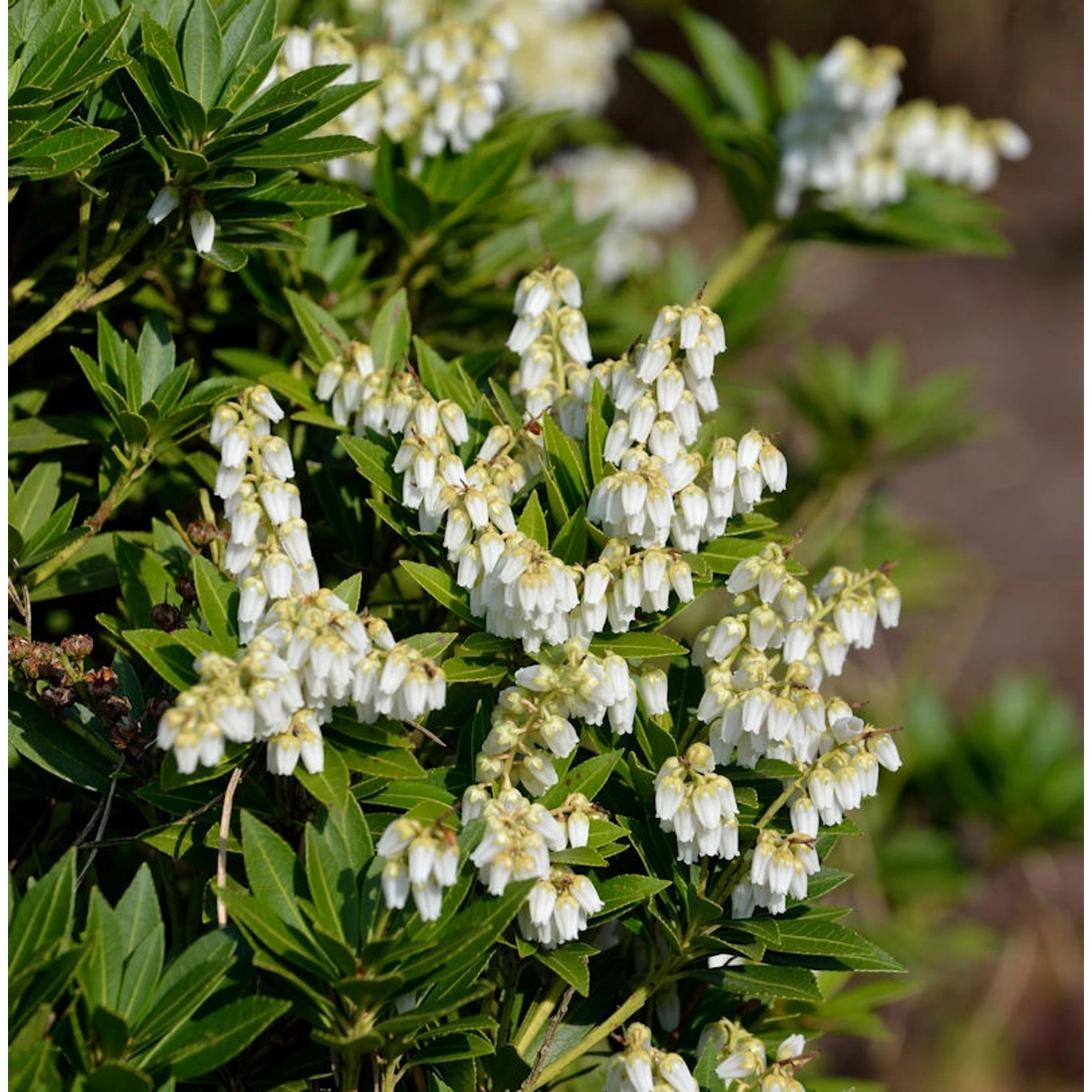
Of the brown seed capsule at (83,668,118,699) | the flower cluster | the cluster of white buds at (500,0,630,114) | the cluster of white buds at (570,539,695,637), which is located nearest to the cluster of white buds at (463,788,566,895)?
the cluster of white buds at (570,539,695,637)

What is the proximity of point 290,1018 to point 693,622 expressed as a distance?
2150 millimetres

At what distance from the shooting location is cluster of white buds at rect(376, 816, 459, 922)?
1.22 metres

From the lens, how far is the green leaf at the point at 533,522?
4.93 feet

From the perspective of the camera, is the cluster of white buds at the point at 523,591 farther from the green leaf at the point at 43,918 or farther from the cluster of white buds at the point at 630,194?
the cluster of white buds at the point at 630,194

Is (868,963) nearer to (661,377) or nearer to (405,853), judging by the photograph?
(405,853)

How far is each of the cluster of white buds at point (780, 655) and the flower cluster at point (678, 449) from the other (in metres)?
0.08

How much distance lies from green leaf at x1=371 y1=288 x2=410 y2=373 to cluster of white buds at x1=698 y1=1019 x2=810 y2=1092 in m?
0.93

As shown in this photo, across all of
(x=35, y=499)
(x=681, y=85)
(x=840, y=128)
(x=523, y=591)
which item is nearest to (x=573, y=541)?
(x=523, y=591)

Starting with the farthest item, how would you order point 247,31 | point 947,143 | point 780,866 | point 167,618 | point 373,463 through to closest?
1. point 947,143
2. point 247,31
3. point 373,463
4. point 167,618
5. point 780,866

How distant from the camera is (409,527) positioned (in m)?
1.58

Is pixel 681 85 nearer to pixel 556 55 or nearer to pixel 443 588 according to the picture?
pixel 556 55

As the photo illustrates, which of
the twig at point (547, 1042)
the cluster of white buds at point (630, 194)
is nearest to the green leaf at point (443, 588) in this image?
the twig at point (547, 1042)

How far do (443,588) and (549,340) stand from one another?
407 millimetres

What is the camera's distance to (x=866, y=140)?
9.24 feet
